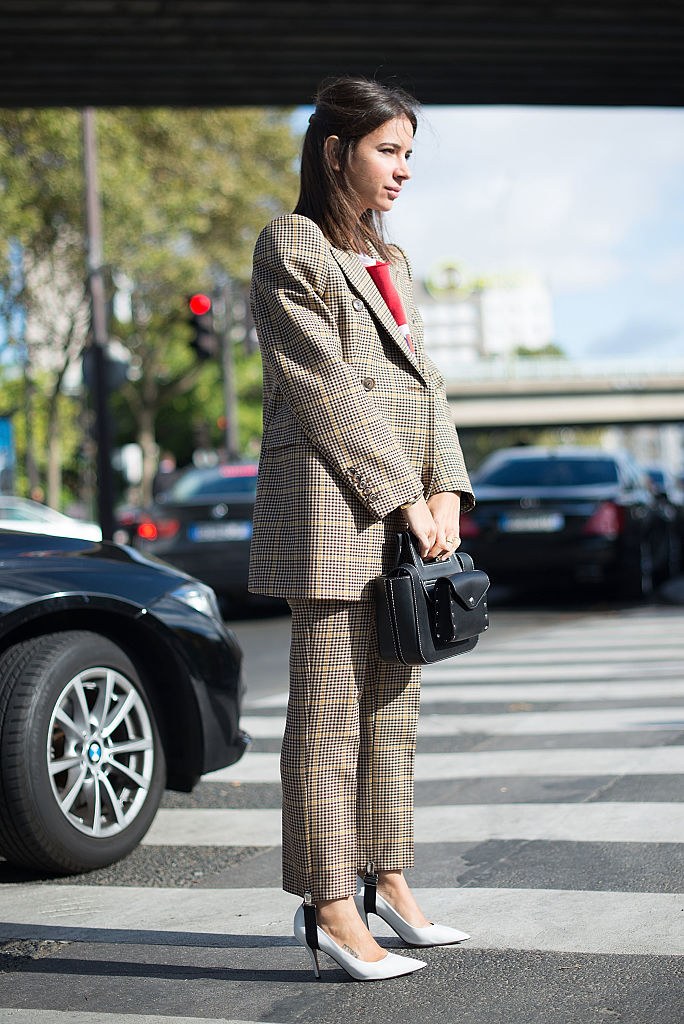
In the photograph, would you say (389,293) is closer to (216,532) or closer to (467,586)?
(467,586)

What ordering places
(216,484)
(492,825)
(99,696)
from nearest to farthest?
(99,696), (492,825), (216,484)

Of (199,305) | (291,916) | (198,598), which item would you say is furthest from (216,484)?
(291,916)

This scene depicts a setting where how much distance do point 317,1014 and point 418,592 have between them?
894 millimetres

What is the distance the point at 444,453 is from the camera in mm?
3102

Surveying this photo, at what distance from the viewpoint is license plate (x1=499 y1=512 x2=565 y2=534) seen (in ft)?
37.4

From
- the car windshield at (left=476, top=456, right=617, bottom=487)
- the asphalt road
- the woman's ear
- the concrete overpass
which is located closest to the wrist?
the woman's ear

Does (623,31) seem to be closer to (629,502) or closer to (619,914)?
(629,502)

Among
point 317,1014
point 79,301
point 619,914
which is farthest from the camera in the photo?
point 79,301

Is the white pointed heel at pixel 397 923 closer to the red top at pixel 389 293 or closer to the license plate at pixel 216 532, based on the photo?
the red top at pixel 389 293

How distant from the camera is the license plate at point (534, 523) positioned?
11.4 metres

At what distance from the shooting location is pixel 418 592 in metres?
2.89

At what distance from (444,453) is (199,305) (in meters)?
16.7

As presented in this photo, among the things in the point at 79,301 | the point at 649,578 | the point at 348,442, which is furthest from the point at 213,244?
the point at 348,442

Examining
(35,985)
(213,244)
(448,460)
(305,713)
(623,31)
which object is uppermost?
(213,244)
